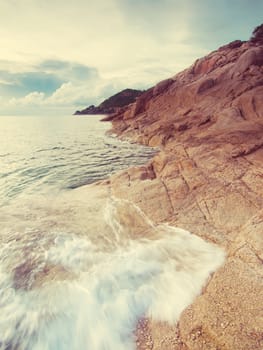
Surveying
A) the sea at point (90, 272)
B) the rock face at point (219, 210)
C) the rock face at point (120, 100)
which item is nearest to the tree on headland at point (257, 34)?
the rock face at point (219, 210)

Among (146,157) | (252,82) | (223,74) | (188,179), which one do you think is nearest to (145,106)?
(223,74)

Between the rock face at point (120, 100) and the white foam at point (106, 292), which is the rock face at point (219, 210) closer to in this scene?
the white foam at point (106, 292)

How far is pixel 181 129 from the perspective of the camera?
19.1m

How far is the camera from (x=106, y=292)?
466 cm

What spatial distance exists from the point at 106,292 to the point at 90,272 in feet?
2.28

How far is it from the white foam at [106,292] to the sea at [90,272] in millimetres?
16

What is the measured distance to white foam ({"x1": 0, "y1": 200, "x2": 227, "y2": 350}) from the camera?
3.90 metres

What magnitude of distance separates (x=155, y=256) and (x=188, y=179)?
11.2ft

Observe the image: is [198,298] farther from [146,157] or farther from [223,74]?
[223,74]

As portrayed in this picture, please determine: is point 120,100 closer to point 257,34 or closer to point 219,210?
point 257,34

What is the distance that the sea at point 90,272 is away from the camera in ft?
13.1

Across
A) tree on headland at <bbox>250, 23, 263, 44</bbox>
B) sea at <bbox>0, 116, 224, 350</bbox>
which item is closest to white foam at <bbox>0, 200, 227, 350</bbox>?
sea at <bbox>0, 116, 224, 350</bbox>

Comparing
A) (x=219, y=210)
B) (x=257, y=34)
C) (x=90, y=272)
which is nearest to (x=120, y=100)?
(x=257, y=34)

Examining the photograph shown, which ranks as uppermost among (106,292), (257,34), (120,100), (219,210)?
(257,34)
